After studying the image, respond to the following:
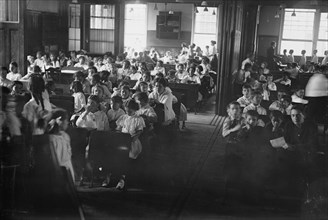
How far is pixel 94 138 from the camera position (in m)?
5.10

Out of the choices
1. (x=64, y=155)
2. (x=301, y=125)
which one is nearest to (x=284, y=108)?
(x=301, y=125)

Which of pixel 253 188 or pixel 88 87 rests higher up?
pixel 88 87

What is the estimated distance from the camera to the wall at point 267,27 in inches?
A: 710

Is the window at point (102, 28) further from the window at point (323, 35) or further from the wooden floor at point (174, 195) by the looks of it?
the wooden floor at point (174, 195)

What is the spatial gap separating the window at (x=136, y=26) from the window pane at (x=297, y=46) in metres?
5.50

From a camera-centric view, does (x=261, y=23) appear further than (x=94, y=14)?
Yes

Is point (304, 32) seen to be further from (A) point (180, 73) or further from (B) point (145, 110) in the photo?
(B) point (145, 110)

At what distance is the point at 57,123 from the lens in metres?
4.34

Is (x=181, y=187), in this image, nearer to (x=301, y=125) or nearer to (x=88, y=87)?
(x=301, y=125)

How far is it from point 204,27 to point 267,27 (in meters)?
2.50

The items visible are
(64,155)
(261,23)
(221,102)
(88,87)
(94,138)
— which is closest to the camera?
(64,155)

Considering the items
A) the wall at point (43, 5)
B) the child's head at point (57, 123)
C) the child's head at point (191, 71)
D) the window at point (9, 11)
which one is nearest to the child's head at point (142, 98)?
the child's head at point (57, 123)

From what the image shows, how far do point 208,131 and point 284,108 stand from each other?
1.87 meters

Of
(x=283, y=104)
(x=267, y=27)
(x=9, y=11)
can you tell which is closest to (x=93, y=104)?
(x=283, y=104)
